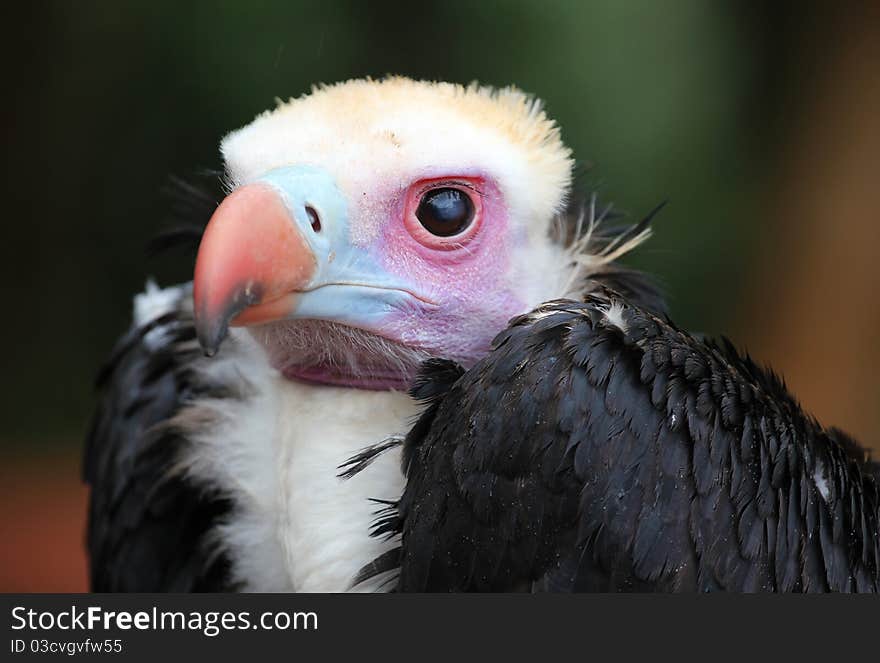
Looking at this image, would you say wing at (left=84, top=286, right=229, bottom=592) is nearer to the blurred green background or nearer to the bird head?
the bird head

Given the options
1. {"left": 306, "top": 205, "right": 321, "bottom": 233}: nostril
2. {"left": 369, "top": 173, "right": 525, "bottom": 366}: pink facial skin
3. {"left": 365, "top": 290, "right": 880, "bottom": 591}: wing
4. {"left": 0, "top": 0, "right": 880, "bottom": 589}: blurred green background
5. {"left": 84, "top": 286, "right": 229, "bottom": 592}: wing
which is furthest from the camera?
{"left": 0, "top": 0, "right": 880, "bottom": 589}: blurred green background

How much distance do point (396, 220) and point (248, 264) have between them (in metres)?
0.39

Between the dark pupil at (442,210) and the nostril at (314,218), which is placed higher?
the dark pupil at (442,210)

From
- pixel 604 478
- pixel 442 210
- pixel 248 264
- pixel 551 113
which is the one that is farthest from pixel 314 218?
pixel 551 113

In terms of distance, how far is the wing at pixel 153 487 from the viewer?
7.66 feet

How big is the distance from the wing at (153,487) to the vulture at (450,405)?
0.01m

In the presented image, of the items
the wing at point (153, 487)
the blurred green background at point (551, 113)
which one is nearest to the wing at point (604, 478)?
the wing at point (153, 487)

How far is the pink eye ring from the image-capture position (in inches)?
79.4

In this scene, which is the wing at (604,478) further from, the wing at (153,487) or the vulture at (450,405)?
the wing at (153,487)

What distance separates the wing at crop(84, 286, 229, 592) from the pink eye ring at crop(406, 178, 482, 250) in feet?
2.15

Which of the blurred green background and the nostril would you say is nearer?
the nostril

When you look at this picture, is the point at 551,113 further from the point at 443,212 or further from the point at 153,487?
the point at 153,487

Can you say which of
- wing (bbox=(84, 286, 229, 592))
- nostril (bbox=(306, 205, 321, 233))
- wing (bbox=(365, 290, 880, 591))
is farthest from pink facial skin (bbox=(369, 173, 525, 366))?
wing (bbox=(84, 286, 229, 592))

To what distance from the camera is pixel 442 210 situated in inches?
79.9
